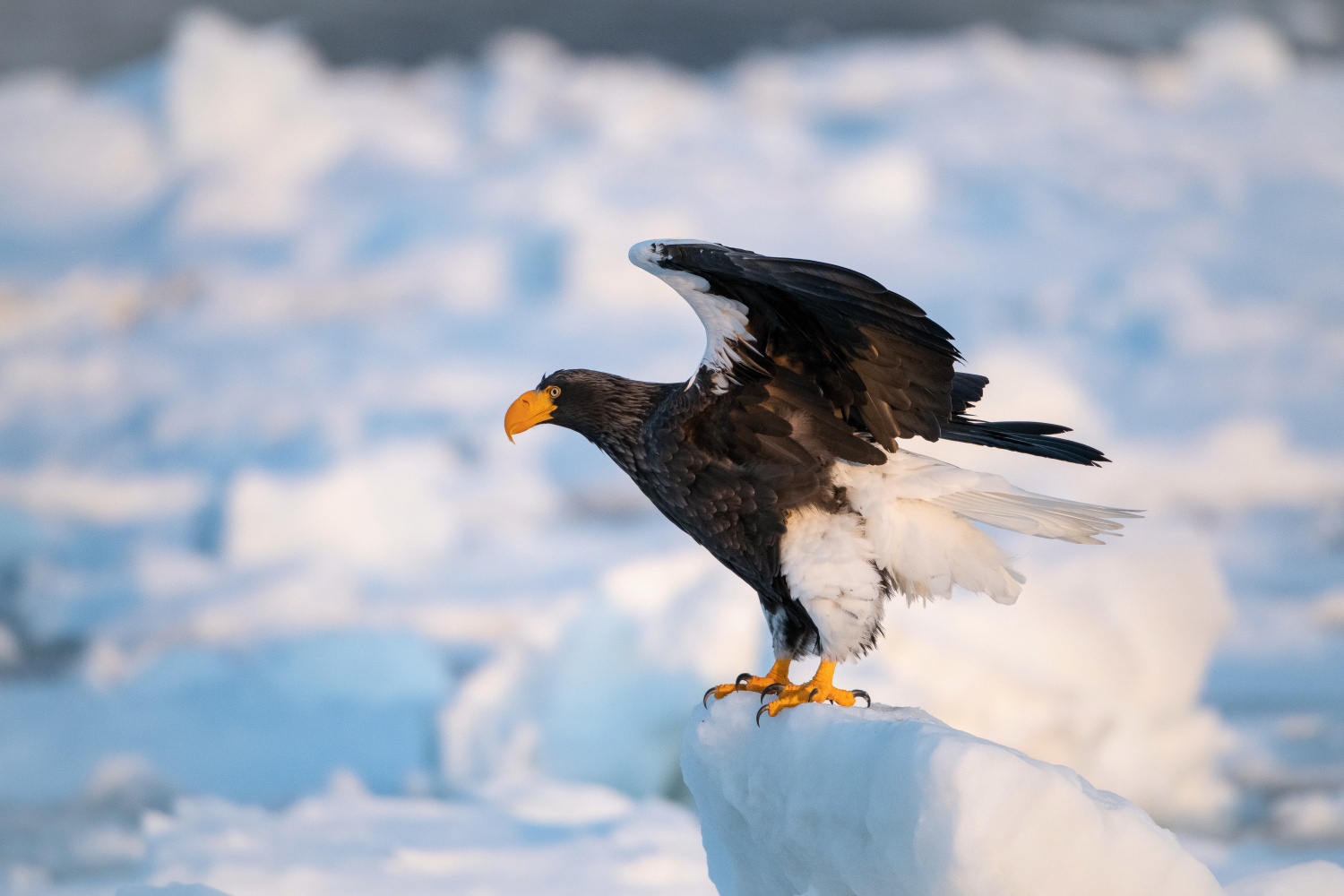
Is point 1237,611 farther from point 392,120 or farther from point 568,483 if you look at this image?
point 392,120

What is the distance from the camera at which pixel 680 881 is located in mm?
5422

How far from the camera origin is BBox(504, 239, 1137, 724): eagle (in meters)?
3.16

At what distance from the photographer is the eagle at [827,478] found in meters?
3.16

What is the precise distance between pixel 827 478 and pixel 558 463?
1110 centimetres

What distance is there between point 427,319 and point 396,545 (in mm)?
5352

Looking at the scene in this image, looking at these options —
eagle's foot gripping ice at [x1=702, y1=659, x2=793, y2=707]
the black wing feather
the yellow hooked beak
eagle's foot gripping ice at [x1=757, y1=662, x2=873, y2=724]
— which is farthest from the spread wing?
eagle's foot gripping ice at [x1=702, y1=659, x2=793, y2=707]

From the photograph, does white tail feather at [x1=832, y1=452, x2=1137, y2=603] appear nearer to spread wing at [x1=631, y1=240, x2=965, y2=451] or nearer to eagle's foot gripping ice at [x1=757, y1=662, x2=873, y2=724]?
spread wing at [x1=631, y1=240, x2=965, y2=451]

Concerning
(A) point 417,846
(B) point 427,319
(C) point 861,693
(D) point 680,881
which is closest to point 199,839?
(A) point 417,846

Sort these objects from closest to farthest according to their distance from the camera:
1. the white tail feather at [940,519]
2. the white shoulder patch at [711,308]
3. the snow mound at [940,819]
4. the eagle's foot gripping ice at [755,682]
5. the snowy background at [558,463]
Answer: the snow mound at [940,819]
the white shoulder patch at [711,308]
the white tail feather at [940,519]
the eagle's foot gripping ice at [755,682]
the snowy background at [558,463]

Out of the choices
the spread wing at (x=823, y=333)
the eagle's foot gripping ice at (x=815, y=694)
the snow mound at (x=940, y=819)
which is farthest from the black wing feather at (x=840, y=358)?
the snow mound at (x=940, y=819)

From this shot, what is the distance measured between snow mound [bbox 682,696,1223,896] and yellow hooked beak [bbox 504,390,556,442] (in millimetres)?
1170

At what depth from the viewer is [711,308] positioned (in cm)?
320

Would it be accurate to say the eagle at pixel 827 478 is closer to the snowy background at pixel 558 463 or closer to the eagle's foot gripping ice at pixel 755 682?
the eagle's foot gripping ice at pixel 755 682

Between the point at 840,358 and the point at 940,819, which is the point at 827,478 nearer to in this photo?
the point at 840,358
